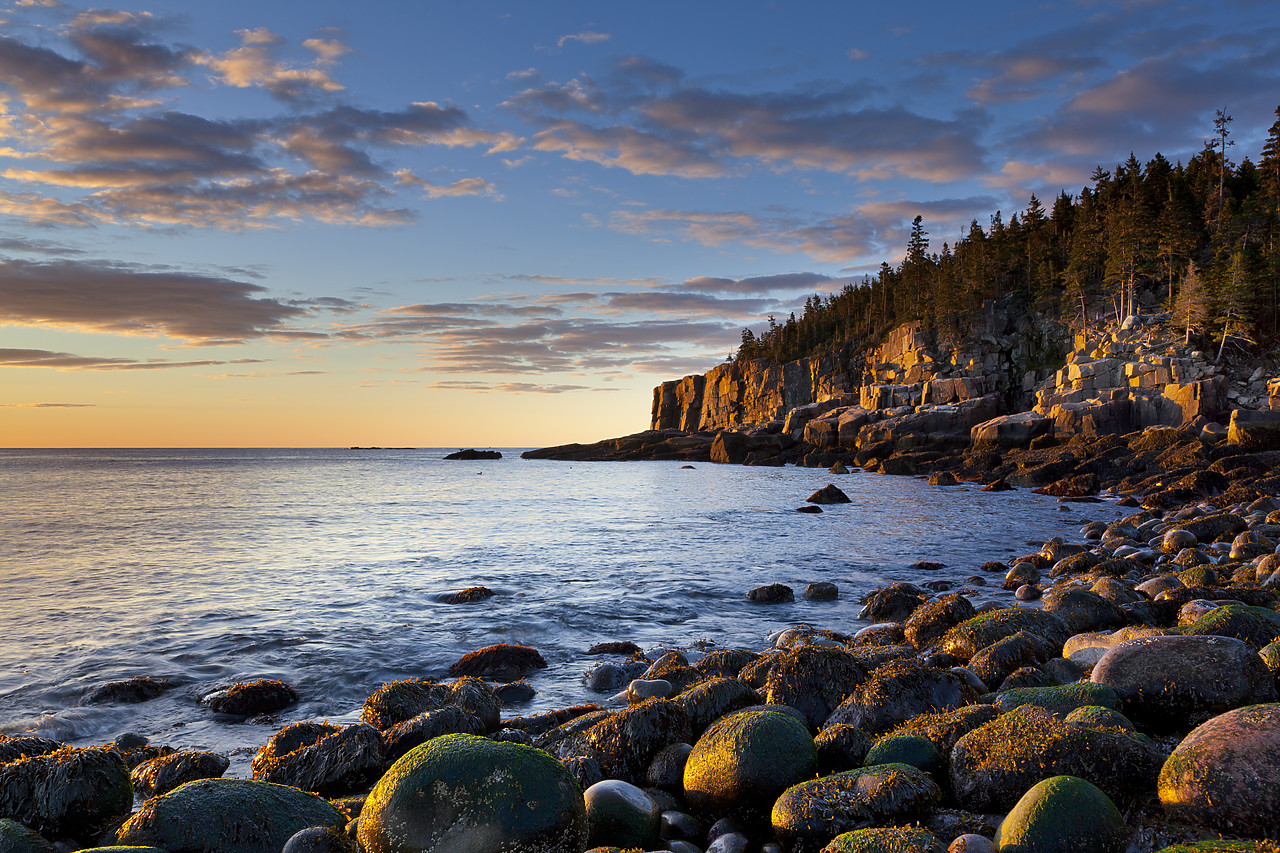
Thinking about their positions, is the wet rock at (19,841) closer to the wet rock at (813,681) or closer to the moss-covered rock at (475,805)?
the moss-covered rock at (475,805)

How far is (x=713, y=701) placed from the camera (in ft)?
20.5

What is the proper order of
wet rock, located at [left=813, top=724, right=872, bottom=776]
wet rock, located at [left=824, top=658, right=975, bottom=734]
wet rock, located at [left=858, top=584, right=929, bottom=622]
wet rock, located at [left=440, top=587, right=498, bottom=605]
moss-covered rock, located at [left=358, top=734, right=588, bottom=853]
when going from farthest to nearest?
wet rock, located at [left=440, top=587, right=498, bottom=605] → wet rock, located at [left=858, top=584, right=929, bottom=622] → wet rock, located at [left=824, top=658, right=975, bottom=734] → wet rock, located at [left=813, top=724, right=872, bottom=776] → moss-covered rock, located at [left=358, top=734, right=588, bottom=853]

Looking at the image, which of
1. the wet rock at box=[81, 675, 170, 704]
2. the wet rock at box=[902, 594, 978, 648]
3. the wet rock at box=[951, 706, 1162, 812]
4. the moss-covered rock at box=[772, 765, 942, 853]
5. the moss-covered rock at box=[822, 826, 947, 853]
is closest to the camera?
the moss-covered rock at box=[822, 826, 947, 853]

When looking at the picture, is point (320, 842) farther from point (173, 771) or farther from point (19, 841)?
point (173, 771)

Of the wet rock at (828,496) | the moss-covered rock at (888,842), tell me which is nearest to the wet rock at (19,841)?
the moss-covered rock at (888,842)

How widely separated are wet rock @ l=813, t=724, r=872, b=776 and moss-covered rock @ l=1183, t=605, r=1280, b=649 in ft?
14.2

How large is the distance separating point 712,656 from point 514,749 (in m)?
4.84

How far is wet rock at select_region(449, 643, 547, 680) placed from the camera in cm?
949

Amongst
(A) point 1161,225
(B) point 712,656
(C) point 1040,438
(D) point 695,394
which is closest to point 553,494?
(C) point 1040,438

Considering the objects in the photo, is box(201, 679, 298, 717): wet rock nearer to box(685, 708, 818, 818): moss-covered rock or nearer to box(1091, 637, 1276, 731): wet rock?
box(685, 708, 818, 818): moss-covered rock

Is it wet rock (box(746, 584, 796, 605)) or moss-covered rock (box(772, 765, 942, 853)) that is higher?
moss-covered rock (box(772, 765, 942, 853))

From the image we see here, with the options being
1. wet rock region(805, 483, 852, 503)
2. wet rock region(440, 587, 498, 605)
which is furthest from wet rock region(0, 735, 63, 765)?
wet rock region(805, 483, 852, 503)

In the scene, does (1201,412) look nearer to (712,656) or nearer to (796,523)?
(796,523)

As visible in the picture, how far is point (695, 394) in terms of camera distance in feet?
514
